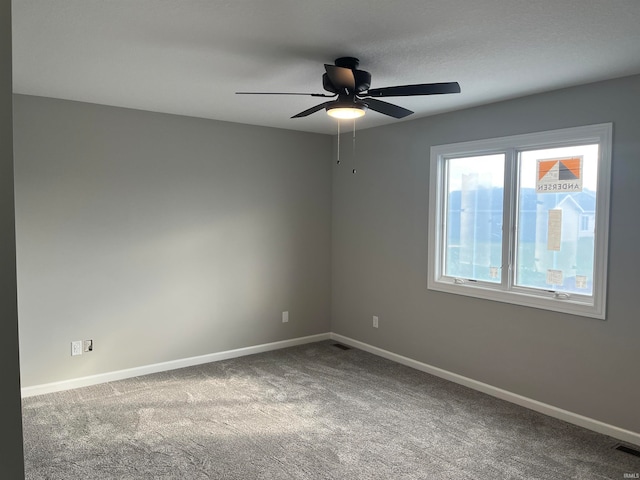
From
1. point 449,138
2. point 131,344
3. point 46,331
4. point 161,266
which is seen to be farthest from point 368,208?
point 46,331

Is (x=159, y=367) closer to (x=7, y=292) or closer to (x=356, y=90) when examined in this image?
(x=356, y=90)

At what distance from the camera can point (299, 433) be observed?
3318 mm

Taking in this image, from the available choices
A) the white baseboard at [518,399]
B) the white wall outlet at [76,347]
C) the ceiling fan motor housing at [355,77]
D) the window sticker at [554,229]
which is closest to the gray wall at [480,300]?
the white baseboard at [518,399]

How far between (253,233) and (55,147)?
1.99m

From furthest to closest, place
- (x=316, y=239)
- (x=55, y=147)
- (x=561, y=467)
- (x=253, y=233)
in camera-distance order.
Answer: (x=316, y=239) < (x=253, y=233) < (x=55, y=147) < (x=561, y=467)

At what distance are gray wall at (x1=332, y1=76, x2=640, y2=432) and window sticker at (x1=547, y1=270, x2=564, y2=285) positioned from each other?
25cm

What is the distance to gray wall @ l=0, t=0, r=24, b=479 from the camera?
924 mm

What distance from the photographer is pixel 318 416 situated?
11.8 ft

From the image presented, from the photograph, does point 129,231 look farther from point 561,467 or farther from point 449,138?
point 561,467

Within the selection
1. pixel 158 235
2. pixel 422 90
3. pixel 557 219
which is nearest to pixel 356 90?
pixel 422 90

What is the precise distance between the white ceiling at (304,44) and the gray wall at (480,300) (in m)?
0.30

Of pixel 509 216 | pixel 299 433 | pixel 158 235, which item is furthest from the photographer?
pixel 158 235

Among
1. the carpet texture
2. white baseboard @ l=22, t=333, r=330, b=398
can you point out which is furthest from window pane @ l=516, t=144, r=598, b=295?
white baseboard @ l=22, t=333, r=330, b=398

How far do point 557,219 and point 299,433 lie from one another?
8.14 feet
